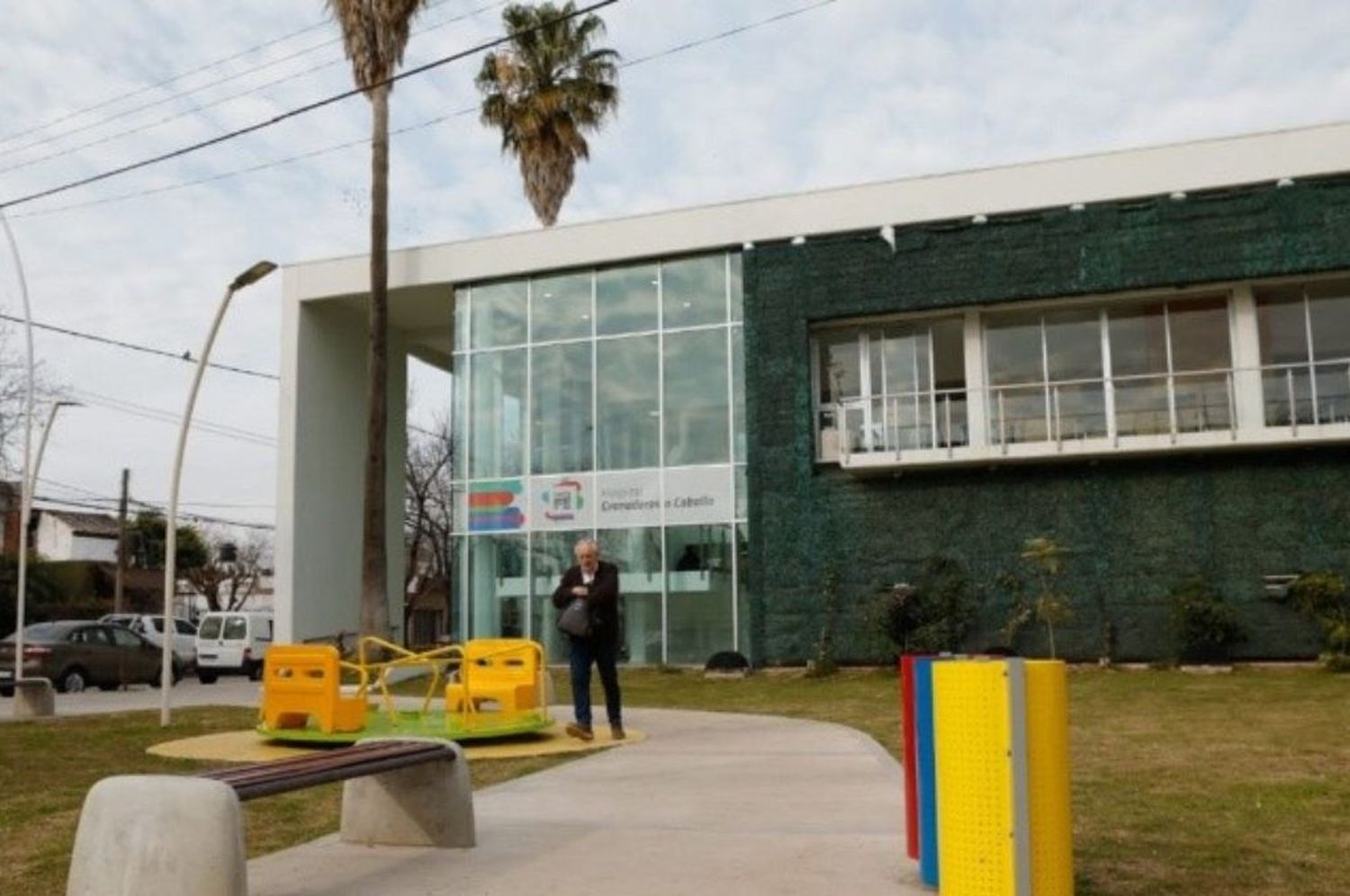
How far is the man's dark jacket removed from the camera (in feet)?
38.5

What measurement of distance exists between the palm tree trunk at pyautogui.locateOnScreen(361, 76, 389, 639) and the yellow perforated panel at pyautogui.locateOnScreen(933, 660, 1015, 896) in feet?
65.0

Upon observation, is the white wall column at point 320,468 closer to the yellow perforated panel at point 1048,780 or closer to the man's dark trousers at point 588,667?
the man's dark trousers at point 588,667

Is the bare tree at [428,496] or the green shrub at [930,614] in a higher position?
the bare tree at [428,496]

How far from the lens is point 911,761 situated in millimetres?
5859

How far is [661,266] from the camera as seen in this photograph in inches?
1037

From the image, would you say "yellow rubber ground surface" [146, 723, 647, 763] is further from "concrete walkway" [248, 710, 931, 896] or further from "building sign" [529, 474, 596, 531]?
"building sign" [529, 474, 596, 531]

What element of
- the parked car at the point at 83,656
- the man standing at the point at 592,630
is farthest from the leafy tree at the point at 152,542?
the man standing at the point at 592,630

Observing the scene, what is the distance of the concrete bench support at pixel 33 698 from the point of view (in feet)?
55.9

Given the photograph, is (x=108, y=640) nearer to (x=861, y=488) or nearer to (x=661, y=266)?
(x=661, y=266)

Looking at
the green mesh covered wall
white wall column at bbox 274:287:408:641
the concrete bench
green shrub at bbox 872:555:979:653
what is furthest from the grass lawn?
white wall column at bbox 274:287:408:641

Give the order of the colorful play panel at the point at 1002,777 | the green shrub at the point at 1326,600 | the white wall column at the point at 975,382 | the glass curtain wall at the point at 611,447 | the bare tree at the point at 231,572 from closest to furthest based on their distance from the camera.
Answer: the colorful play panel at the point at 1002,777 → the green shrub at the point at 1326,600 → the white wall column at the point at 975,382 → the glass curtain wall at the point at 611,447 → the bare tree at the point at 231,572

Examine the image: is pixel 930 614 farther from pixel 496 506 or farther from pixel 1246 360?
pixel 496 506

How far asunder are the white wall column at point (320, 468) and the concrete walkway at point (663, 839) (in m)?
19.4

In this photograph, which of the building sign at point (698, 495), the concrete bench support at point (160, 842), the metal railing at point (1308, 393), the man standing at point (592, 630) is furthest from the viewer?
the building sign at point (698, 495)
